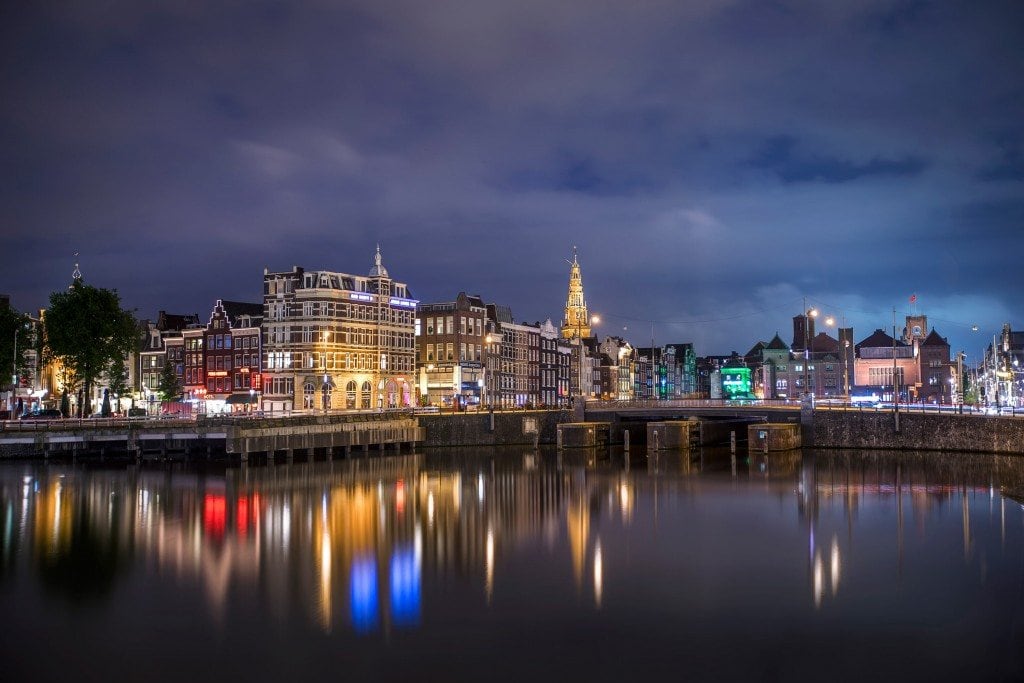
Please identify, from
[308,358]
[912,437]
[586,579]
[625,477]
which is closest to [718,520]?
[586,579]

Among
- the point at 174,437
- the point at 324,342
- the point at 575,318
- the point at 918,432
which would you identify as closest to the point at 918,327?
the point at 575,318

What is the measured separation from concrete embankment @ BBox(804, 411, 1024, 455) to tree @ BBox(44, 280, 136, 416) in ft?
227

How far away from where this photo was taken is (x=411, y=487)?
194ft

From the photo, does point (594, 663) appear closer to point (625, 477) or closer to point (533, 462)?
point (625, 477)

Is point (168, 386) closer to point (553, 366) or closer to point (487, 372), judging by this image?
point (487, 372)

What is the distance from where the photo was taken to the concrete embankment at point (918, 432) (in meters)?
75.8

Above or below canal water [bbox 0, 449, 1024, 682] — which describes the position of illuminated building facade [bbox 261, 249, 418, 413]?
above

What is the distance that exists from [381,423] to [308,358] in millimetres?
18970

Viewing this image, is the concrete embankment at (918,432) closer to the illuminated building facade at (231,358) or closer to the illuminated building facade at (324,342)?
the illuminated building facade at (324,342)

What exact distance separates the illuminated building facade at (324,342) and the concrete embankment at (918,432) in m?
49.6

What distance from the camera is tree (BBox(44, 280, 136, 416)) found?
88.1 metres

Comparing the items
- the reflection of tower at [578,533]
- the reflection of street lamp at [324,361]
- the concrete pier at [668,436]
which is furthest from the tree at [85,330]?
the reflection of tower at [578,533]

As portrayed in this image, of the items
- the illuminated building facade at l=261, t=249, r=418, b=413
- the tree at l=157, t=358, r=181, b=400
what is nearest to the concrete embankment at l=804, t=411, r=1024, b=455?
the illuminated building facade at l=261, t=249, r=418, b=413

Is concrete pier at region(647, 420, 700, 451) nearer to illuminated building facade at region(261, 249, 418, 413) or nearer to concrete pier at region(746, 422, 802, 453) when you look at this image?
concrete pier at region(746, 422, 802, 453)
